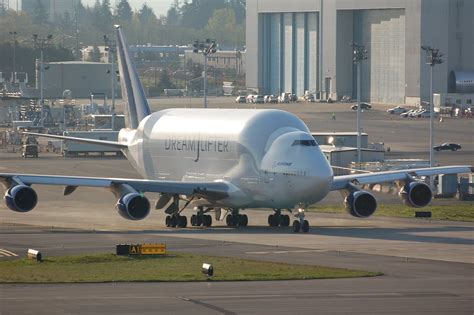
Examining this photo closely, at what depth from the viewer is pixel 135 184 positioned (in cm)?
6838

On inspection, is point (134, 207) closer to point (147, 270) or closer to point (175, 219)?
point (175, 219)

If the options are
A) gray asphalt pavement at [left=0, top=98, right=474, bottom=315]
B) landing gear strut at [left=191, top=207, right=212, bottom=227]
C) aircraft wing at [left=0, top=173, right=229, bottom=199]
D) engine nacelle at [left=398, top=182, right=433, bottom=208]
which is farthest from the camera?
landing gear strut at [left=191, top=207, right=212, bottom=227]

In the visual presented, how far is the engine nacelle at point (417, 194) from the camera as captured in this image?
2810 inches

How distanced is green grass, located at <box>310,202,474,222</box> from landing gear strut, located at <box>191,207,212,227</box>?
38.2 ft

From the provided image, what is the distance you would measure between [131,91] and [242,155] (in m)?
16.5

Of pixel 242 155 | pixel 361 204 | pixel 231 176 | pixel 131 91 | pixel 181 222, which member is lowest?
pixel 181 222

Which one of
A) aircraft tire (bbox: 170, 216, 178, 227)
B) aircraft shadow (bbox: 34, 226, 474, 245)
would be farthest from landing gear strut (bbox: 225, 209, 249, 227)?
aircraft tire (bbox: 170, 216, 178, 227)

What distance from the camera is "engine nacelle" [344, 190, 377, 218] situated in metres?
69.0

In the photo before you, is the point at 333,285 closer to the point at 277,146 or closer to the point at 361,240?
the point at 361,240

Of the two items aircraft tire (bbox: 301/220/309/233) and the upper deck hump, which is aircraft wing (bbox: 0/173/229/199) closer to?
the upper deck hump

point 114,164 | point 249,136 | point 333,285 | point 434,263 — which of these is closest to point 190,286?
point 333,285

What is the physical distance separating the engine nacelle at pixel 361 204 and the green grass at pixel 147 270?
15.8 metres

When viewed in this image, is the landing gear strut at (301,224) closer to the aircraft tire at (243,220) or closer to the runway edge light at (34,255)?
the aircraft tire at (243,220)

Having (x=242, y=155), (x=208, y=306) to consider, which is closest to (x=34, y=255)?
(x=208, y=306)
